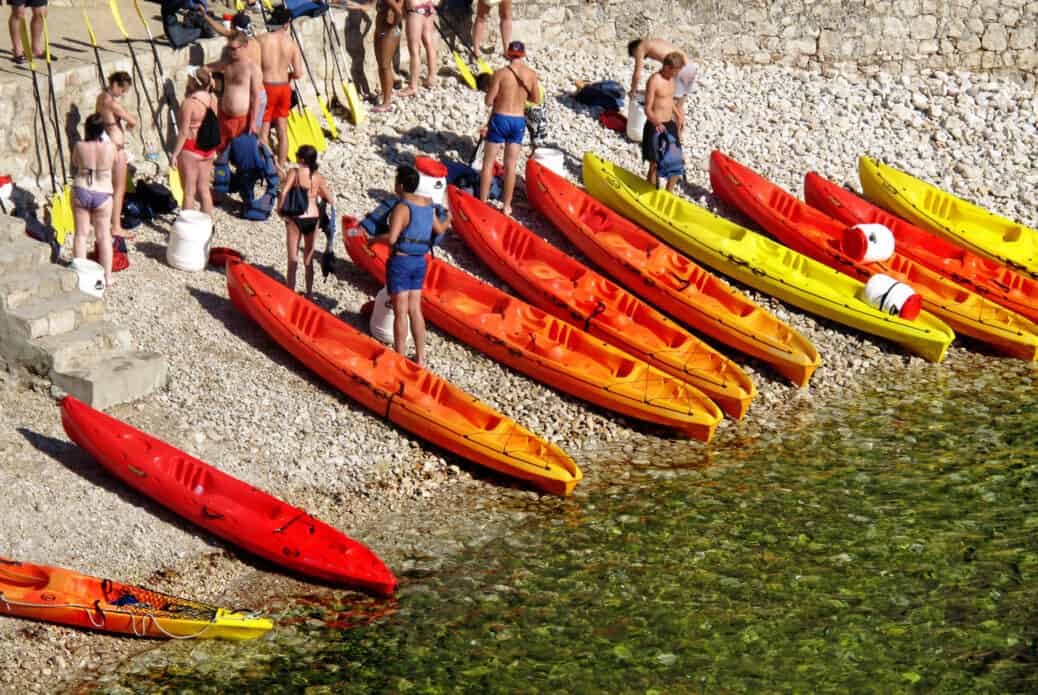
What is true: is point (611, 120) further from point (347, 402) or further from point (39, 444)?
point (39, 444)

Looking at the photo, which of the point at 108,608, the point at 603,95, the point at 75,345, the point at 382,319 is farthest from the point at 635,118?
the point at 108,608

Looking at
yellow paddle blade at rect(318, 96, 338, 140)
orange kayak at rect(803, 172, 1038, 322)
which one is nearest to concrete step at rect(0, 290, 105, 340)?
yellow paddle blade at rect(318, 96, 338, 140)

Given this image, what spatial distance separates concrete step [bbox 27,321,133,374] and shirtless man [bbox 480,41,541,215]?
4.61m

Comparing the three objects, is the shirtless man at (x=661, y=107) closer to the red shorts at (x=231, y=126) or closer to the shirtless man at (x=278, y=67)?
the shirtless man at (x=278, y=67)

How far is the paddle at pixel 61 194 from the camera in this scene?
1445 centimetres

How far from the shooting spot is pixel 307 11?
1725cm

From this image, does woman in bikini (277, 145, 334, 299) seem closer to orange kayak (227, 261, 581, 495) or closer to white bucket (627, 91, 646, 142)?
orange kayak (227, 261, 581, 495)

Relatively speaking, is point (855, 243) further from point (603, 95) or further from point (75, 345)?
point (75, 345)

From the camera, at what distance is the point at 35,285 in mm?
12695

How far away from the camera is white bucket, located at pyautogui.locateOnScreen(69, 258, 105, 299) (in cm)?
1332

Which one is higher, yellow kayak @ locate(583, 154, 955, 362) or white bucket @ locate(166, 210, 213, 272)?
yellow kayak @ locate(583, 154, 955, 362)

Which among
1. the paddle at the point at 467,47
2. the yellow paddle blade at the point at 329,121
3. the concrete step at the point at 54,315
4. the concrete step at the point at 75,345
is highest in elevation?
the paddle at the point at 467,47

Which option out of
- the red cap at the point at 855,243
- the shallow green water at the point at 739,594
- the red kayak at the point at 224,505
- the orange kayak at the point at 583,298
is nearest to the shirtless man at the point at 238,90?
the orange kayak at the point at 583,298

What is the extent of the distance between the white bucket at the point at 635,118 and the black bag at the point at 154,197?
5.47 metres
